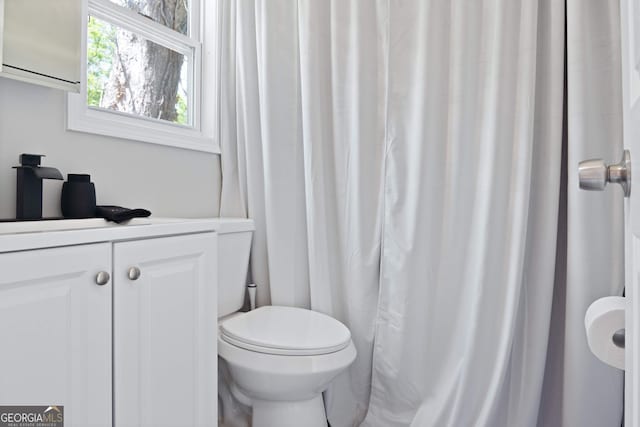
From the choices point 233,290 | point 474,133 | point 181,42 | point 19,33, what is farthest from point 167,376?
point 181,42

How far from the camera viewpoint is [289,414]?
1280 mm

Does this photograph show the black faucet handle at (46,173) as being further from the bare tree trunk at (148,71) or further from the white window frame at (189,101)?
the bare tree trunk at (148,71)

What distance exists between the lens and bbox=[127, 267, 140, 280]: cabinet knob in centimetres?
82

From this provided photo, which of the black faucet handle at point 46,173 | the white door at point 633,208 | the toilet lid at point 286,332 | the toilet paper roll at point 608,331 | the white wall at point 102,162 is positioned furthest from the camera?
the toilet lid at point 286,332

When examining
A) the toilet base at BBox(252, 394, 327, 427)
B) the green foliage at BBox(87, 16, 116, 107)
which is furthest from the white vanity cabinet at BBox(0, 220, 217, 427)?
the green foliage at BBox(87, 16, 116, 107)

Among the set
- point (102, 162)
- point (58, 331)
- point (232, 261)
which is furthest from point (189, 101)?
point (58, 331)

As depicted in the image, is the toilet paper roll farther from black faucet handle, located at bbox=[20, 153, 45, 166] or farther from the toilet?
black faucet handle, located at bbox=[20, 153, 45, 166]

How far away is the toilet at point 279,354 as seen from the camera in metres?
1.17

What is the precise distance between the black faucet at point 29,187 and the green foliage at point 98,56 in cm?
46

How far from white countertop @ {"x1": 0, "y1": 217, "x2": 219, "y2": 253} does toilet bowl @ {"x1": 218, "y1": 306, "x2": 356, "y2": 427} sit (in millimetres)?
436

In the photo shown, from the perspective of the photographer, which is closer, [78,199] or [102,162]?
[78,199]

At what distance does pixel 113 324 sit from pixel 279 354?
20.5 inches

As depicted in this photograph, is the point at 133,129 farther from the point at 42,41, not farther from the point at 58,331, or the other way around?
the point at 58,331

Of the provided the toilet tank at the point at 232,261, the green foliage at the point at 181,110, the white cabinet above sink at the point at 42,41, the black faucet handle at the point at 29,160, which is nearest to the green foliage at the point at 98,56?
Result: the white cabinet above sink at the point at 42,41
